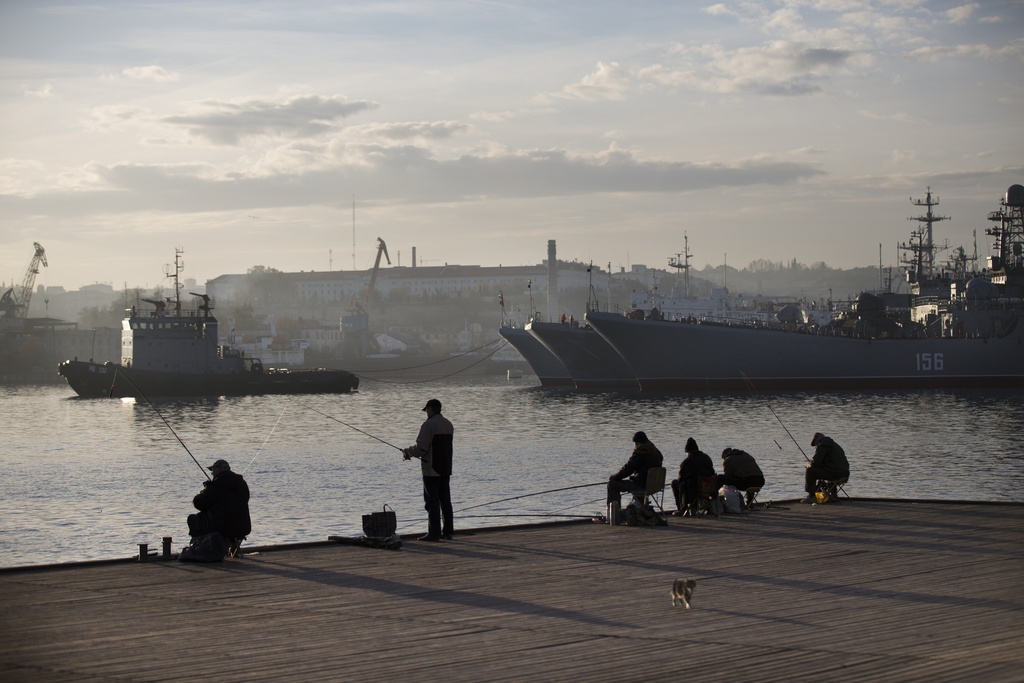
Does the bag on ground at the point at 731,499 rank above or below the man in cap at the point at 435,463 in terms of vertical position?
below

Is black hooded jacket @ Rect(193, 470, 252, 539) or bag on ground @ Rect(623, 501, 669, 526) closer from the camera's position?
black hooded jacket @ Rect(193, 470, 252, 539)

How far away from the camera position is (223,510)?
34.6 ft

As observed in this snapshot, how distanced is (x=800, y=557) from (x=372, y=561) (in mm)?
3812

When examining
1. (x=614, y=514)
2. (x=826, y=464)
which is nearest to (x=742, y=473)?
(x=826, y=464)

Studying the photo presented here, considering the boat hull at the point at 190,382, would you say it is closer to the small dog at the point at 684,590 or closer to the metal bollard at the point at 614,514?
the metal bollard at the point at 614,514

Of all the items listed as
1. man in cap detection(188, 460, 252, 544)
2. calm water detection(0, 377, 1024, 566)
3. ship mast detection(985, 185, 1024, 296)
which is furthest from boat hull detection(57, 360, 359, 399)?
man in cap detection(188, 460, 252, 544)

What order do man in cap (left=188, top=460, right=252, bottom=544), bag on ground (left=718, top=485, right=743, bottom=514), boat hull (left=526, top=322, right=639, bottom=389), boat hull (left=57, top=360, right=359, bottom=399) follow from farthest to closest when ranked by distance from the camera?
boat hull (left=526, top=322, right=639, bottom=389)
boat hull (left=57, top=360, right=359, bottom=399)
bag on ground (left=718, top=485, right=743, bottom=514)
man in cap (left=188, top=460, right=252, bottom=544)

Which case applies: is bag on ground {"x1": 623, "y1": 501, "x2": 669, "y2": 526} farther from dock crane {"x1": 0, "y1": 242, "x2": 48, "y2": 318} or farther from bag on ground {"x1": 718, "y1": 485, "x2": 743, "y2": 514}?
dock crane {"x1": 0, "y1": 242, "x2": 48, "y2": 318}

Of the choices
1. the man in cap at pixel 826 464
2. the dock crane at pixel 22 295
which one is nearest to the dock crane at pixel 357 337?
the dock crane at pixel 22 295

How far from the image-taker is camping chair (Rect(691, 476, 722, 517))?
13.3m

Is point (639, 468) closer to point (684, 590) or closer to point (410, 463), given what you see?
point (684, 590)

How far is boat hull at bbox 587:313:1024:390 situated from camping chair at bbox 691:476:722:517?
159ft

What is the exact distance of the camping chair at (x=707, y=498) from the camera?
13273 mm

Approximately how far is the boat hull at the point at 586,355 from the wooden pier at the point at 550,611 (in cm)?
5824
